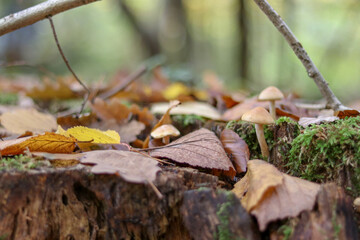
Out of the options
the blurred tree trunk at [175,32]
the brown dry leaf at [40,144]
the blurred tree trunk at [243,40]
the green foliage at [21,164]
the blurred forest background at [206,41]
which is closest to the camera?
the green foliage at [21,164]

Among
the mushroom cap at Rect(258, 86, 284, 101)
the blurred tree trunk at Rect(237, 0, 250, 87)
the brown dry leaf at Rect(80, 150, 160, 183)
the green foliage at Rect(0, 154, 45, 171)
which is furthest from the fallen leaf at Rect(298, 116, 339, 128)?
the blurred tree trunk at Rect(237, 0, 250, 87)

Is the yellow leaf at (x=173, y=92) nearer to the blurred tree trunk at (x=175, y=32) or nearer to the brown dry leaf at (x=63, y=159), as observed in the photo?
the brown dry leaf at (x=63, y=159)

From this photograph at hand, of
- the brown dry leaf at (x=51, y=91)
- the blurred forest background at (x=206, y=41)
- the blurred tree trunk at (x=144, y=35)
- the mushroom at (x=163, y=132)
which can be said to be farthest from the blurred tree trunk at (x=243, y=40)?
the mushroom at (x=163, y=132)

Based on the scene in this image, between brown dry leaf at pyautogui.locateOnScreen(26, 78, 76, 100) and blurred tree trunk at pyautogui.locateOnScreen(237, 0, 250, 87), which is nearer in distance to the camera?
brown dry leaf at pyautogui.locateOnScreen(26, 78, 76, 100)

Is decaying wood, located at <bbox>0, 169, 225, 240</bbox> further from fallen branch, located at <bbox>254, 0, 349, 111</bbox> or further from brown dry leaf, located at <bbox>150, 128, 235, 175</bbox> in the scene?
fallen branch, located at <bbox>254, 0, 349, 111</bbox>

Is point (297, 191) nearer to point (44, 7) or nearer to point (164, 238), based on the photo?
point (164, 238)

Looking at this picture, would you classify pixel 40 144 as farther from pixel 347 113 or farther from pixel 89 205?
pixel 347 113
